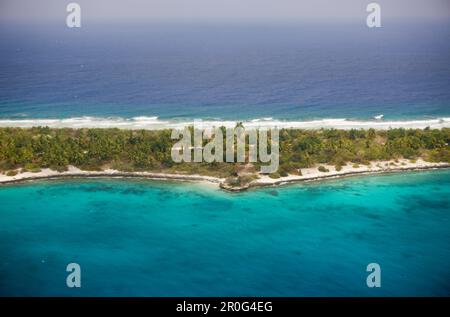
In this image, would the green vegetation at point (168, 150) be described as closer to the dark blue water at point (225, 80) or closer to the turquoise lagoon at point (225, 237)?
the turquoise lagoon at point (225, 237)

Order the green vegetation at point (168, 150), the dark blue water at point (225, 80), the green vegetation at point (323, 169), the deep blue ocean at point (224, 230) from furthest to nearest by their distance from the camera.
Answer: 1. the dark blue water at point (225, 80)
2. the green vegetation at point (168, 150)
3. the green vegetation at point (323, 169)
4. the deep blue ocean at point (224, 230)

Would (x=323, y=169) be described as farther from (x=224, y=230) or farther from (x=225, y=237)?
(x=225, y=237)

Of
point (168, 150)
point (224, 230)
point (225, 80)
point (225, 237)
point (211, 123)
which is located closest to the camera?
point (225, 237)

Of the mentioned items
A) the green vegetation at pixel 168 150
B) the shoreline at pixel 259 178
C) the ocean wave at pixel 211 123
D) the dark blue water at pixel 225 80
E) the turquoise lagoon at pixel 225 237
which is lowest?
the turquoise lagoon at pixel 225 237

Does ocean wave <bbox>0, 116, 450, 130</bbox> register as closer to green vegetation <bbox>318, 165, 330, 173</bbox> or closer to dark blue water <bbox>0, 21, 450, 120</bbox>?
dark blue water <bbox>0, 21, 450, 120</bbox>

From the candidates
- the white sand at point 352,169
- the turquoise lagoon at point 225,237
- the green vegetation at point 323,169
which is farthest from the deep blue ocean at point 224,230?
the green vegetation at point 323,169

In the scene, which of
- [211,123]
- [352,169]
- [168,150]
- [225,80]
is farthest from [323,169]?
[225,80]
